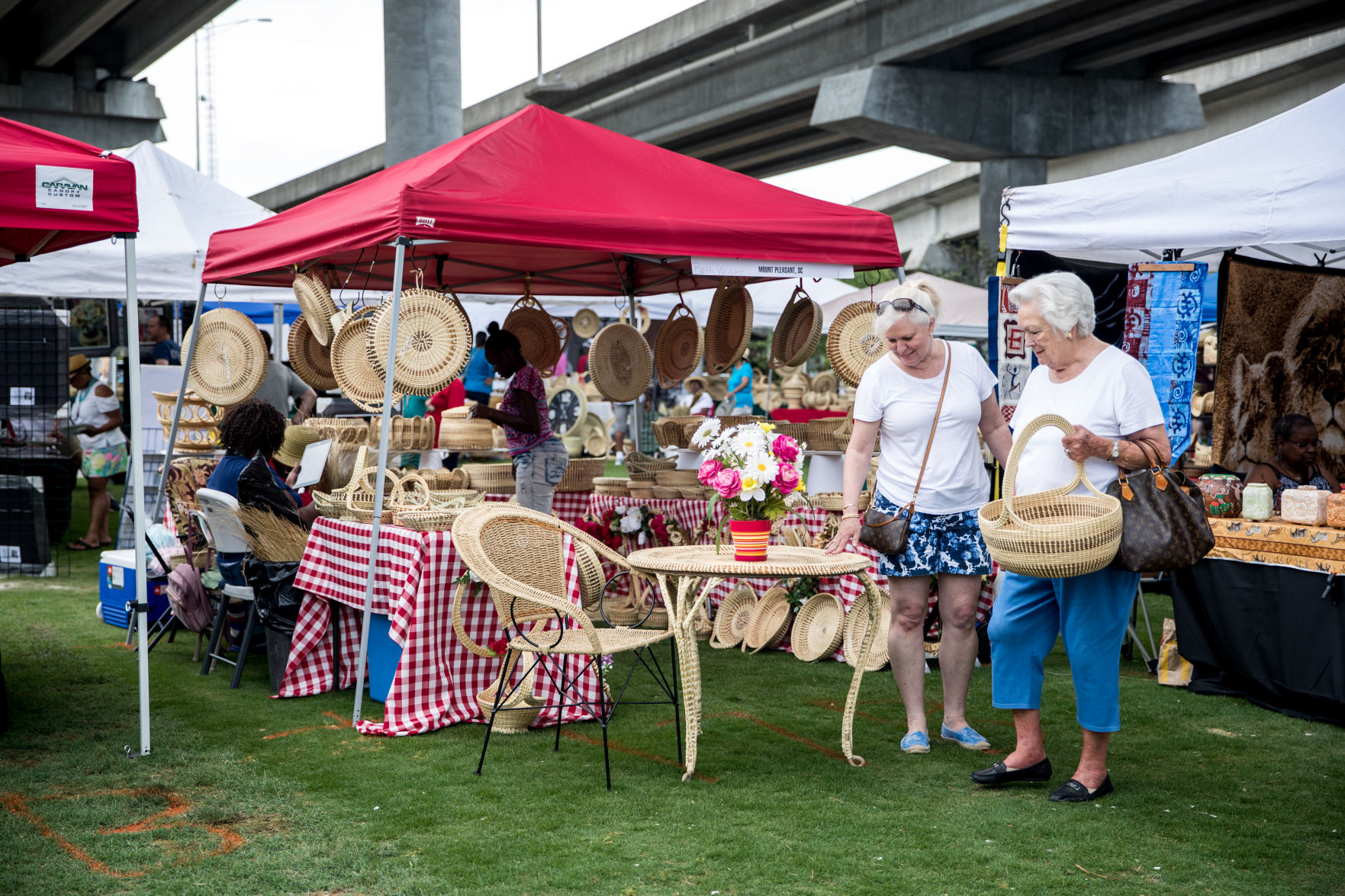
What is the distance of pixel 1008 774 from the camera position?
407 cm

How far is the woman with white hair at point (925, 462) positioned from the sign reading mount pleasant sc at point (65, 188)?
9.33 ft

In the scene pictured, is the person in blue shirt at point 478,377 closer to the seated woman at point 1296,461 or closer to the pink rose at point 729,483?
the seated woman at point 1296,461

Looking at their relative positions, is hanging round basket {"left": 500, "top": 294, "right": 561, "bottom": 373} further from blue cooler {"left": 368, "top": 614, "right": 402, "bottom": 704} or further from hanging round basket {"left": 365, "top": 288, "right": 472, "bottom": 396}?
blue cooler {"left": 368, "top": 614, "right": 402, "bottom": 704}

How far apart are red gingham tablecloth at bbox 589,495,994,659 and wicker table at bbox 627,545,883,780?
1.12 m


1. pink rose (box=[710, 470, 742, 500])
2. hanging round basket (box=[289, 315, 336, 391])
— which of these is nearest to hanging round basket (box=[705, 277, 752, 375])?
hanging round basket (box=[289, 315, 336, 391])

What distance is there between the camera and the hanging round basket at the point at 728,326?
7688 mm

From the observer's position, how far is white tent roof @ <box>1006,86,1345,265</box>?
4.52 meters

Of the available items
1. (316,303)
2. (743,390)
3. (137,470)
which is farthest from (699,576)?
(743,390)

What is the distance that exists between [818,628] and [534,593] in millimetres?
2749

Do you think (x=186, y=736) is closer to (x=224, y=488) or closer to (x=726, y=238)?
(x=224, y=488)

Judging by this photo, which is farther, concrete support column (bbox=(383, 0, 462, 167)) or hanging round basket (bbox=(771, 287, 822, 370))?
concrete support column (bbox=(383, 0, 462, 167))

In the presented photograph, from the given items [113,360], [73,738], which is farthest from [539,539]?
[113,360]

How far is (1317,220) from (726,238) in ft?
8.16

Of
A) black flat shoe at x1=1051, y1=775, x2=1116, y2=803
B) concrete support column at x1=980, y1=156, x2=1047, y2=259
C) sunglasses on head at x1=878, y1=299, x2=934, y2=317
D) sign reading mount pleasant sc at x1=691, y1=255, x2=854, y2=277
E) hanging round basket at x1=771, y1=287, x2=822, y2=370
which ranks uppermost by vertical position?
concrete support column at x1=980, y1=156, x2=1047, y2=259
